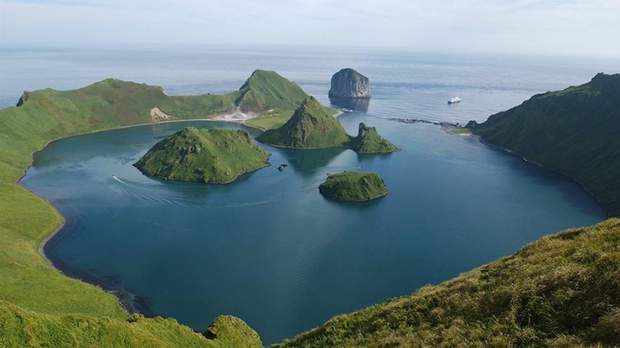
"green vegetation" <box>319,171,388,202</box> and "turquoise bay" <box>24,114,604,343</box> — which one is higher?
"green vegetation" <box>319,171,388,202</box>

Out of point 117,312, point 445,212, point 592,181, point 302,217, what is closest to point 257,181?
point 302,217

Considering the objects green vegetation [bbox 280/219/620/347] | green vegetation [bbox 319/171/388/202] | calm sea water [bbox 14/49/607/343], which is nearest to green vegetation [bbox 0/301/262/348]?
green vegetation [bbox 280/219/620/347]

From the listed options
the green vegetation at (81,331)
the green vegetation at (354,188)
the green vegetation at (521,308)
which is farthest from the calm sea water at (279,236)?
the green vegetation at (521,308)

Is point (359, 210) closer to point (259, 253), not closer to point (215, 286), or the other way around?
→ point (259, 253)

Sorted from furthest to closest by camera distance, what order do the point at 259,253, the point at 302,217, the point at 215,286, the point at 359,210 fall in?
1. the point at 359,210
2. the point at 302,217
3. the point at 259,253
4. the point at 215,286

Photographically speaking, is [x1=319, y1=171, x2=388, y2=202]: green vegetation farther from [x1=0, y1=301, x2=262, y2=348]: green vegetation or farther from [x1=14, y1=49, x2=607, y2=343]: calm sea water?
[x1=0, y1=301, x2=262, y2=348]: green vegetation

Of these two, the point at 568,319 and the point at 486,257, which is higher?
the point at 568,319
